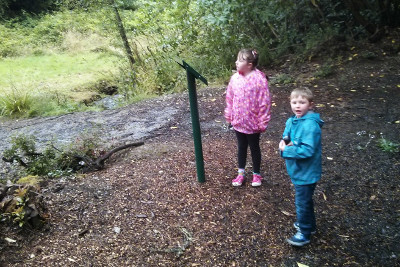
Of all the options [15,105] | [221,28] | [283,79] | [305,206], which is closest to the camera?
[305,206]

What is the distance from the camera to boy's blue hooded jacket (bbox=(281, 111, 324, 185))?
2529 millimetres

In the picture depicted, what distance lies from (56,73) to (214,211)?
12017 mm

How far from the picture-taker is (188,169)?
4109 mm

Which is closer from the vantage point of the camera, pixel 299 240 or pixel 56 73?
pixel 299 240

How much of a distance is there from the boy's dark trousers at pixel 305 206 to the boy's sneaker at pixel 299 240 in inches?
1.6

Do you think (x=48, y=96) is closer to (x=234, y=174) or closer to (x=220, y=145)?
(x=220, y=145)

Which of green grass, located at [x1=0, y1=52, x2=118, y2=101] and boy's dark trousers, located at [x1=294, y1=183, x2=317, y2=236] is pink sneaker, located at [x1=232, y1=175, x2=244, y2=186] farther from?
green grass, located at [x1=0, y1=52, x2=118, y2=101]

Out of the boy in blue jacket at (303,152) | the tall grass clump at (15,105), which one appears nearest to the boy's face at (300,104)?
the boy in blue jacket at (303,152)

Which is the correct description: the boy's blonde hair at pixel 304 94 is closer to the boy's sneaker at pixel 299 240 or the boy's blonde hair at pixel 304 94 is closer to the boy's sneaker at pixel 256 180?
the boy's sneaker at pixel 299 240

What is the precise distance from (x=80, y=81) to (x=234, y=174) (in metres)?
9.52

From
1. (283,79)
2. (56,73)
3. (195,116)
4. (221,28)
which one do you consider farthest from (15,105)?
(195,116)

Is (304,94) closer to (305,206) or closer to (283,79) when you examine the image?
(305,206)

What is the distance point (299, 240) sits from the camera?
9.07ft

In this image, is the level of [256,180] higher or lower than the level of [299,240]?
higher
